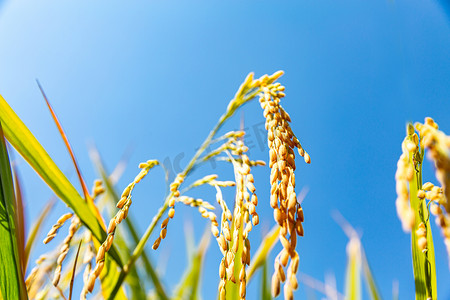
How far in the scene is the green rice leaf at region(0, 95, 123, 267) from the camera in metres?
0.85

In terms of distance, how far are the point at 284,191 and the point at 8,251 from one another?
25.2 inches

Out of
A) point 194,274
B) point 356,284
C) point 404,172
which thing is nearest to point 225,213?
point 404,172

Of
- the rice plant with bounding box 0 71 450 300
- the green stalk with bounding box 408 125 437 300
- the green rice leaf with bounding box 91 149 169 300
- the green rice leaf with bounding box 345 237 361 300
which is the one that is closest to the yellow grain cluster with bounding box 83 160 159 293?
the rice plant with bounding box 0 71 450 300

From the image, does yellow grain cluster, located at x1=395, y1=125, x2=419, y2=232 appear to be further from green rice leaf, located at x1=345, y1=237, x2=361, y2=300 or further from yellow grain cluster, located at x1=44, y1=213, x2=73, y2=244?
green rice leaf, located at x1=345, y1=237, x2=361, y2=300

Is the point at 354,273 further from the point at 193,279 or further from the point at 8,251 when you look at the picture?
the point at 8,251

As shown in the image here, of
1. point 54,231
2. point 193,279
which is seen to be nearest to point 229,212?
point 54,231

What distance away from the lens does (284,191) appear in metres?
0.68

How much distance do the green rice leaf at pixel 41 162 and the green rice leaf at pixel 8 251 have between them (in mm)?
90

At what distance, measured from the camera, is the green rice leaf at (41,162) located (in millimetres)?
850

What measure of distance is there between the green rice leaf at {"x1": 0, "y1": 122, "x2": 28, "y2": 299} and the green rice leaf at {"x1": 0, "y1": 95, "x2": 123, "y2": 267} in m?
0.09

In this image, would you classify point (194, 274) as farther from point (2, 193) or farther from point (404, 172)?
point (404, 172)

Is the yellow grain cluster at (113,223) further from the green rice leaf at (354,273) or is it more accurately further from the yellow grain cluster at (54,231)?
the green rice leaf at (354,273)

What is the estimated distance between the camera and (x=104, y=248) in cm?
76

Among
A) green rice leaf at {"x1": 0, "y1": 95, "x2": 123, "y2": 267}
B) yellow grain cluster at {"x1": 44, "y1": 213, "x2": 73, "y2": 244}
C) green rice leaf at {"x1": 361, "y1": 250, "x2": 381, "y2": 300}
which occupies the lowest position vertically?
green rice leaf at {"x1": 361, "y1": 250, "x2": 381, "y2": 300}
